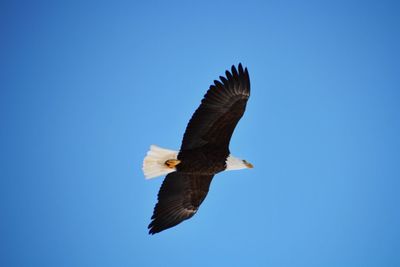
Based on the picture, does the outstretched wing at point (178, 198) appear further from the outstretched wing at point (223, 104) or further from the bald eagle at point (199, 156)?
the outstretched wing at point (223, 104)

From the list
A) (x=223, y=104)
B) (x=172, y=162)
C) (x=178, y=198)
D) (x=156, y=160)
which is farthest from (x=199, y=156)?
(x=178, y=198)

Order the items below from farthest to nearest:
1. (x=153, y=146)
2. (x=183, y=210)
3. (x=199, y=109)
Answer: (x=183, y=210)
(x=153, y=146)
(x=199, y=109)

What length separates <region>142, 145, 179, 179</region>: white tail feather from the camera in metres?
7.92

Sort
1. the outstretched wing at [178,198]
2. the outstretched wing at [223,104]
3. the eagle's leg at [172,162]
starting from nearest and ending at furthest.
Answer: the outstretched wing at [223,104] → the eagle's leg at [172,162] → the outstretched wing at [178,198]

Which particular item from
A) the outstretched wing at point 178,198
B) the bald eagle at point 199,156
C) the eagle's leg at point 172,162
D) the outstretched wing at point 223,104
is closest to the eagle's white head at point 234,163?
the bald eagle at point 199,156

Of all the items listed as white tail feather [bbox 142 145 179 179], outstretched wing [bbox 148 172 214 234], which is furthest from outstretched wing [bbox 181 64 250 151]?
outstretched wing [bbox 148 172 214 234]

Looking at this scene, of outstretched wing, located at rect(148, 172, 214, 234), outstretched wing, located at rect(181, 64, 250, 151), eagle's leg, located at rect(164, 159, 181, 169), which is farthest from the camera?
outstretched wing, located at rect(148, 172, 214, 234)

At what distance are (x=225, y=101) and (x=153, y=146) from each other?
1.54 m

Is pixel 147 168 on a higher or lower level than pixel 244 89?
lower

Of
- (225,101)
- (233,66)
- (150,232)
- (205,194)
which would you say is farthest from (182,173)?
(233,66)

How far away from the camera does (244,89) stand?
7.56 m

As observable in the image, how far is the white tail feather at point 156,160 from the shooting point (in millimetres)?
7922

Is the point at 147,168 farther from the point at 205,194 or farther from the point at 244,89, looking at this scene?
the point at 244,89

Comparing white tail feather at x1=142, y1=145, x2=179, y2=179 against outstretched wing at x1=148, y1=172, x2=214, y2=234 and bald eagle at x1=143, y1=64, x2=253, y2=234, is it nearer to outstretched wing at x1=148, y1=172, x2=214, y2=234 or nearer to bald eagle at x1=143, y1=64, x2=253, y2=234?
bald eagle at x1=143, y1=64, x2=253, y2=234
